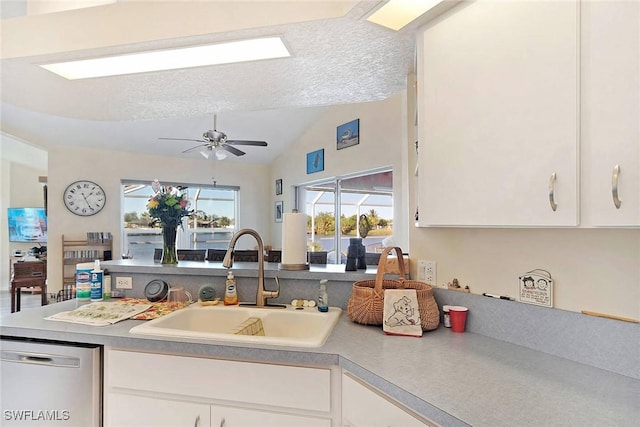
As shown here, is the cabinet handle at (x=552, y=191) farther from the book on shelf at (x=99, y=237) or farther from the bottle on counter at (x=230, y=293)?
the book on shelf at (x=99, y=237)

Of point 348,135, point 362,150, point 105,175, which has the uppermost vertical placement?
point 348,135

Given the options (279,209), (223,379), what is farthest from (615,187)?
(279,209)

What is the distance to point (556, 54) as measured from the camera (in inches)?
36.9

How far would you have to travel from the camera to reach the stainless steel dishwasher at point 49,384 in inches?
55.4

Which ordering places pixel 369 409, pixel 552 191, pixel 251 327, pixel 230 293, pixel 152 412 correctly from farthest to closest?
pixel 230 293 → pixel 251 327 → pixel 152 412 → pixel 369 409 → pixel 552 191

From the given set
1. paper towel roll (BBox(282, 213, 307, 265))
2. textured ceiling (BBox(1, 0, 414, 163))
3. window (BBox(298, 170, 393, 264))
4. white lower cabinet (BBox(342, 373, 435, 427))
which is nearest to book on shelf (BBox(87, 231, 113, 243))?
window (BBox(298, 170, 393, 264))

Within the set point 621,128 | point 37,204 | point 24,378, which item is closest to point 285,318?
point 24,378

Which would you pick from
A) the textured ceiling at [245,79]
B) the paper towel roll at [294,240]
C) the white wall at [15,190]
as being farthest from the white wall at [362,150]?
the white wall at [15,190]

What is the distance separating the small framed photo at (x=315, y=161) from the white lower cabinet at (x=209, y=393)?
4682mm

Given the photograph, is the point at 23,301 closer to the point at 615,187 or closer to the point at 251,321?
the point at 251,321

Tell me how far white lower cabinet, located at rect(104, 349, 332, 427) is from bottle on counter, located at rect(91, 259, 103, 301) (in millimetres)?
727

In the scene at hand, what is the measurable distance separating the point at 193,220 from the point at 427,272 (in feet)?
18.8

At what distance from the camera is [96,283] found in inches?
79.3

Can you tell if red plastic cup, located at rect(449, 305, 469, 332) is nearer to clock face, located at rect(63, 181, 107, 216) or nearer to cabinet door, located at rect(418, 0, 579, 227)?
cabinet door, located at rect(418, 0, 579, 227)
